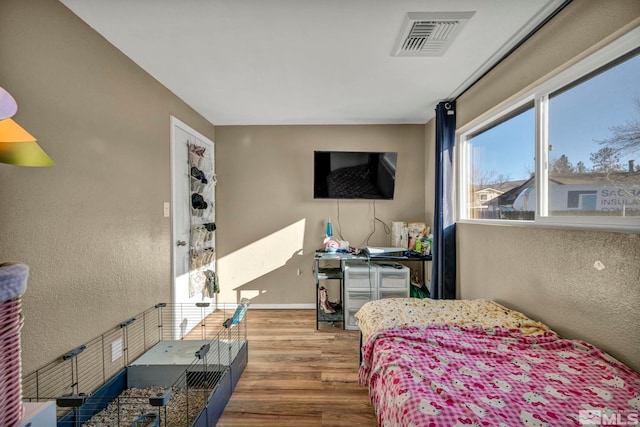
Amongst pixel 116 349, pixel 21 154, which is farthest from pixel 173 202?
pixel 21 154

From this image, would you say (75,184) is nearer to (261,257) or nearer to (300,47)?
(300,47)

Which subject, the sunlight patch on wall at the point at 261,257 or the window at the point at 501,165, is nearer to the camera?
the window at the point at 501,165

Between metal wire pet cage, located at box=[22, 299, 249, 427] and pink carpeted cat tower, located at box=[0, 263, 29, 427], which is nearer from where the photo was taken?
pink carpeted cat tower, located at box=[0, 263, 29, 427]

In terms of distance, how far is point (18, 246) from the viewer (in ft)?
4.31

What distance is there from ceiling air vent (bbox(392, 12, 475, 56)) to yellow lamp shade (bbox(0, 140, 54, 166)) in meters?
1.92

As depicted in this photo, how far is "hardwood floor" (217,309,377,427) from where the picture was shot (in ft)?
5.65

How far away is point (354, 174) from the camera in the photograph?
11.1ft

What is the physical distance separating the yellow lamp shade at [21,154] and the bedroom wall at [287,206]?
101 inches

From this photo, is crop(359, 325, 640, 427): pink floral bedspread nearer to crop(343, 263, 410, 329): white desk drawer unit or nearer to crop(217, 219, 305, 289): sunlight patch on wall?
crop(343, 263, 410, 329): white desk drawer unit

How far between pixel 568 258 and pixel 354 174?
2247mm

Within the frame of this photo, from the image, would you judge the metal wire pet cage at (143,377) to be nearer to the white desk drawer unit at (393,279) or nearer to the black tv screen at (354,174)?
the white desk drawer unit at (393,279)

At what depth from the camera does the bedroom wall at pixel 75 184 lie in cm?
133

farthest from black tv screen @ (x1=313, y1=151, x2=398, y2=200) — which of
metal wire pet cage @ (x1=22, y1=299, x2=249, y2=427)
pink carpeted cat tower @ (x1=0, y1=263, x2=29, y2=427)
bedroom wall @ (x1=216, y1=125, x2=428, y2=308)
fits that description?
pink carpeted cat tower @ (x1=0, y1=263, x2=29, y2=427)

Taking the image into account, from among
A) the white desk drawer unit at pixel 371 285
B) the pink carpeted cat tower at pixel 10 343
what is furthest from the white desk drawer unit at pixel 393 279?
the pink carpeted cat tower at pixel 10 343
